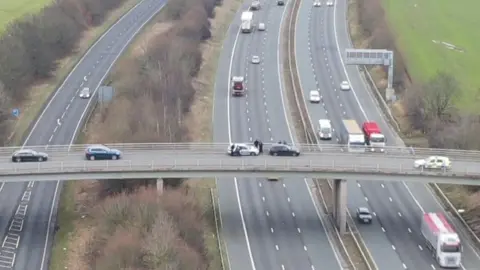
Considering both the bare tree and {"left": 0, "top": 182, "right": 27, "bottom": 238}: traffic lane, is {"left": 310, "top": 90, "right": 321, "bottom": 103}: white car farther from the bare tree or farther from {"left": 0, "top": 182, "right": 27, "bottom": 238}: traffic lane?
{"left": 0, "top": 182, "right": 27, "bottom": 238}: traffic lane

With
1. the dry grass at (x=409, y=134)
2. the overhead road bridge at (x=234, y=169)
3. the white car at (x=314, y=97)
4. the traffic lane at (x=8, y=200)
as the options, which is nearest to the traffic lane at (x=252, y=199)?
the overhead road bridge at (x=234, y=169)

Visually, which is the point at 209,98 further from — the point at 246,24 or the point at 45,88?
the point at 246,24

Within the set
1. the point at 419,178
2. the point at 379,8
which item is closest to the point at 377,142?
the point at 419,178

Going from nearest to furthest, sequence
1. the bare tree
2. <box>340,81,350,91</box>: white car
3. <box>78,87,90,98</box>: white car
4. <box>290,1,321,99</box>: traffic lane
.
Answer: the bare tree, <box>78,87,90,98</box>: white car, <box>340,81,350,91</box>: white car, <box>290,1,321,99</box>: traffic lane

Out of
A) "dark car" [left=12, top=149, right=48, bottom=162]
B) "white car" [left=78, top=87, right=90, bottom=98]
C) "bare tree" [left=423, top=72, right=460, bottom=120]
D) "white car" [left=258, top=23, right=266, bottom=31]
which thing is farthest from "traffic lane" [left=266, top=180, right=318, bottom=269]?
"white car" [left=258, top=23, right=266, bottom=31]

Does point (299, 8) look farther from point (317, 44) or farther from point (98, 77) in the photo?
point (98, 77)
